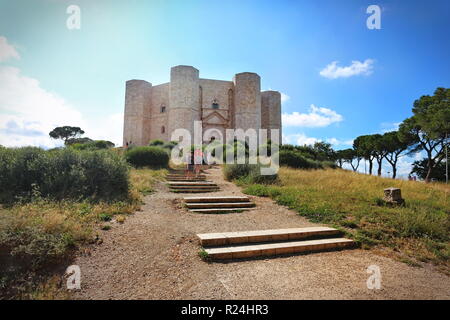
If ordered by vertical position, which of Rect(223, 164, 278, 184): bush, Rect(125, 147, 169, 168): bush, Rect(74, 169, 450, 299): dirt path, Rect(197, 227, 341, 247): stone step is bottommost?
Rect(74, 169, 450, 299): dirt path

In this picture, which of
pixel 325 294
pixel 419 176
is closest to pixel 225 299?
pixel 325 294

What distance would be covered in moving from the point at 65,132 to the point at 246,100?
1063 inches

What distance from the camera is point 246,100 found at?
94.1 feet

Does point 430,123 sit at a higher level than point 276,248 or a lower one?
higher

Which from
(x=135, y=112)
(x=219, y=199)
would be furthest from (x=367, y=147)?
(x=135, y=112)

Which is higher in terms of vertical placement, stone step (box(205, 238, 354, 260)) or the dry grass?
the dry grass

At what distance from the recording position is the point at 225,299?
2.27 m

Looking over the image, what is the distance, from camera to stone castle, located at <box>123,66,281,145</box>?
2867 cm

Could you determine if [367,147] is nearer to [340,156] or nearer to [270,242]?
[340,156]

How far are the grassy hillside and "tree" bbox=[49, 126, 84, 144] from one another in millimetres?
35591

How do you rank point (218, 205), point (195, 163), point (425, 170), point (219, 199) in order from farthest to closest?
point (425, 170) → point (195, 163) → point (219, 199) → point (218, 205)

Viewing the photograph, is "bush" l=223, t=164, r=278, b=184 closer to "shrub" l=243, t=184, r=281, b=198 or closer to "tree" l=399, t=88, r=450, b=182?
"shrub" l=243, t=184, r=281, b=198

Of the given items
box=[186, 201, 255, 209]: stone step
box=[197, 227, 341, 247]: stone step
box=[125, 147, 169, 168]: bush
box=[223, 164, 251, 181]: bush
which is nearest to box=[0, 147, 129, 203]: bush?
box=[186, 201, 255, 209]: stone step
